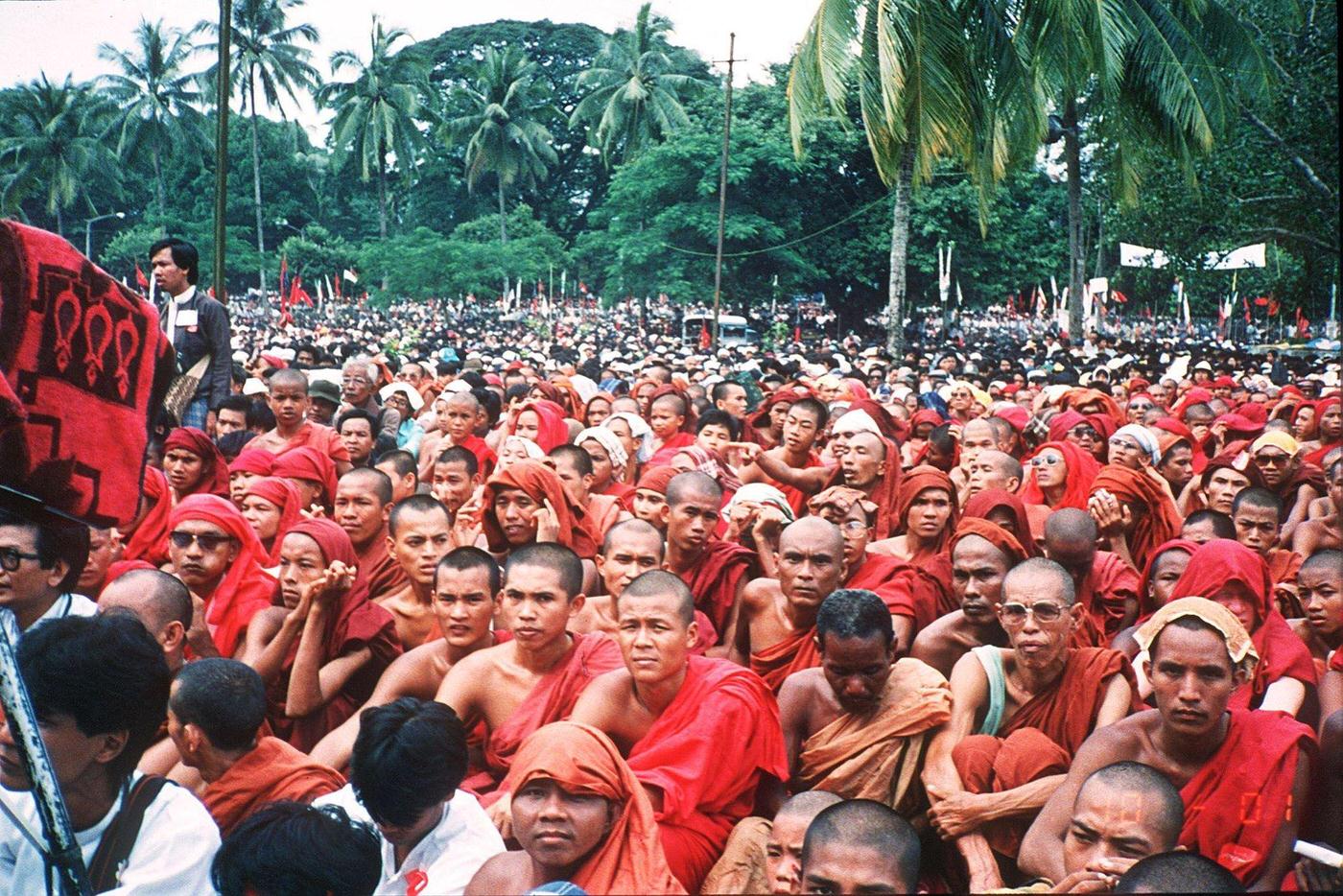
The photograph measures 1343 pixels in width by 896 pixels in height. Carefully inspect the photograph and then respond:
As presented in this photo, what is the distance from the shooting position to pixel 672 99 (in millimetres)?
7652

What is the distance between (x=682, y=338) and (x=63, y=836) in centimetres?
1725

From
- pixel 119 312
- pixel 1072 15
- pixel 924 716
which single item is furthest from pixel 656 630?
pixel 1072 15

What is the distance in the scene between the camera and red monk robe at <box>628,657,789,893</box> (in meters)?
3.29

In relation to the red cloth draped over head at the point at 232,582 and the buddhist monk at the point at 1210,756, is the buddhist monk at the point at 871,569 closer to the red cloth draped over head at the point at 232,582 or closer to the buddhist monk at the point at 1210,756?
the buddhist monk at the point at 1210,756

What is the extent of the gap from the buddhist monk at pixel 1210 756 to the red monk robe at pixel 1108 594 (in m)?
1.61

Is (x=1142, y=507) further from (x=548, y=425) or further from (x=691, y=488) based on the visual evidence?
(x=548, y=425)

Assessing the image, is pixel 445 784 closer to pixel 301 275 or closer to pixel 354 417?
pixel 354 417

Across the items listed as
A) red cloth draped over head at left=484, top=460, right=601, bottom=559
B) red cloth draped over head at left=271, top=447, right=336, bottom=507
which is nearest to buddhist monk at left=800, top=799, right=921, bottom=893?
red cloth draped over head at left=484, top=460, right=601, bottom=559

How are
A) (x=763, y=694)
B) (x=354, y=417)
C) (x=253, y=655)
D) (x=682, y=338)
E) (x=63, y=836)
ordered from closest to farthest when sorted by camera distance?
(x=63, y=836)
(x=763, y=694)
(x=253, y=655)
(x=354, y=417)
(x=682, y=338)

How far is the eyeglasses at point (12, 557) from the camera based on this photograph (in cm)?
339

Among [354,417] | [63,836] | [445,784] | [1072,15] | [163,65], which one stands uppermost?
[1072,15]

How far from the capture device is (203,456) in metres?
5.82

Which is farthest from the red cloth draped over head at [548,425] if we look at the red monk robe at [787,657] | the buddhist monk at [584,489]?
the red monk robe at [787,657]

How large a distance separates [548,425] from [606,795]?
16.2ft
